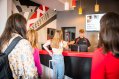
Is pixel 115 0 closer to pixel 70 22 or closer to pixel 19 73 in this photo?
pixel 70 22

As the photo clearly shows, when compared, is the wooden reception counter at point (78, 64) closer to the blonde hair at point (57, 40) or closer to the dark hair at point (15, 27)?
the blonde hair at point (57, 40)

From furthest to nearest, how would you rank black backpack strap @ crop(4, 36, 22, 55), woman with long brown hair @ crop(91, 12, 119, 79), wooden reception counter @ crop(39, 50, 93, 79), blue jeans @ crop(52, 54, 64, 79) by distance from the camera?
wooden reception counter @ crop(39, 50, 93, 79) → blue jeans @ crop(52, 54, 64, 79) → black backpack strap @ crop(4, 36, 22, 55) → woman with long brown hair @ crop(91, 12, 119, 79)

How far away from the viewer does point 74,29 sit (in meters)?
8.96

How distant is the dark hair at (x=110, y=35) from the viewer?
1495mm

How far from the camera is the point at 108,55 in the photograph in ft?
4.89

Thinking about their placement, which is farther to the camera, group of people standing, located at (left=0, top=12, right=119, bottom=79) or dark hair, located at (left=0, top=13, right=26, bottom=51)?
dark hair, located at (left=0, top=13, right=26, bottom=51)

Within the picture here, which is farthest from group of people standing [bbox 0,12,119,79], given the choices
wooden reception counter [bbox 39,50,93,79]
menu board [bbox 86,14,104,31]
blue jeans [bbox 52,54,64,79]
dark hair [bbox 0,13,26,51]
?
menu board [bbox 86,14,104,31]

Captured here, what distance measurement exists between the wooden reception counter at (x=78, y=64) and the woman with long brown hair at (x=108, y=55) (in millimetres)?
2894

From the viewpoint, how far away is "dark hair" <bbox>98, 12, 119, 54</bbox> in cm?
150

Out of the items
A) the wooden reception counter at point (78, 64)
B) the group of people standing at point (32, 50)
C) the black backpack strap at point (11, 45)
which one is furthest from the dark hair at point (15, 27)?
the wooden reception counter at point (78, 64)

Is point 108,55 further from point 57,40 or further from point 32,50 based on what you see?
point 57,40

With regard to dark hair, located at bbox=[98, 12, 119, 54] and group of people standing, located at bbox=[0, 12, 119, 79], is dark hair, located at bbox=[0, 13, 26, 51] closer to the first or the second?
group of people standing, located at bbox=[0, 12, 119, 79]

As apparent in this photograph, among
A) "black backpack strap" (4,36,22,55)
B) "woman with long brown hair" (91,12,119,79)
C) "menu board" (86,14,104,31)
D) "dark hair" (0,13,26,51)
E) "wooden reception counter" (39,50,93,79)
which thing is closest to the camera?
"woman with long brown hair" (91,12,119,79)

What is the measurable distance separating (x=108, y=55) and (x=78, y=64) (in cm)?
324
